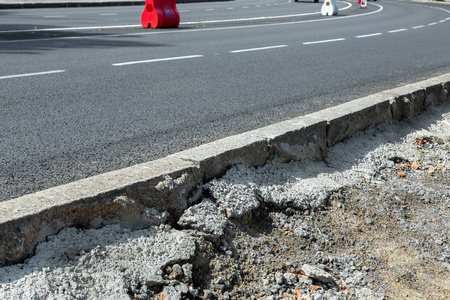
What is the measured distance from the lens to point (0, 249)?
6.95ft

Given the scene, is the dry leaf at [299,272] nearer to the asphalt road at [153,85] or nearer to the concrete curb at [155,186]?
the concrete curb at [155,186]

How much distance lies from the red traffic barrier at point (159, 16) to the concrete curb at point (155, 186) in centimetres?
918

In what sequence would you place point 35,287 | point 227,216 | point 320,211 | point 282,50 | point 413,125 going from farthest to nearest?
point 282,50, point 413,125, point 320,211, point 227,216, point 35,287

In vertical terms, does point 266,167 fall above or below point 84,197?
below

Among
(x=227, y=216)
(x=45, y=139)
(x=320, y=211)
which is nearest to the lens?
(x=227, y=216)

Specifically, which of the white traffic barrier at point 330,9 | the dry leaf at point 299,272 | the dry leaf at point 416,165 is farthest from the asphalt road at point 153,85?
the white traffic barrier at point 330,9

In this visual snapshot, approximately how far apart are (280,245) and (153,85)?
3188 mm

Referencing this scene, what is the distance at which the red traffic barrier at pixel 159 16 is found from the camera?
1264cm

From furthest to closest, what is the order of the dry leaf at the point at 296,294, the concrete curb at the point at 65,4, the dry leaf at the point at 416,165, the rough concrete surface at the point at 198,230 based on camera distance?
the concrete curb at the point at 65,4 < the dry leaf at the point at 416,165 < the dry leaf at the point at 296,294 < the rough concrete surface at the point at 198,230

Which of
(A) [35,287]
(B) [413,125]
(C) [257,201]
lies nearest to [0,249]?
(A) [35,287]

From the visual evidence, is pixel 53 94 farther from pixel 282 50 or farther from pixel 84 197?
pixel 282 50

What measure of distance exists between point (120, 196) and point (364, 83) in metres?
4.59

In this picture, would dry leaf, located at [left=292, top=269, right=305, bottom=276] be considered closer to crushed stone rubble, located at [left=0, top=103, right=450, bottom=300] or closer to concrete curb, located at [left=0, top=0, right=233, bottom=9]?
crushed stone rubble, located at [left=0, top=103, right=450, bottom=300]

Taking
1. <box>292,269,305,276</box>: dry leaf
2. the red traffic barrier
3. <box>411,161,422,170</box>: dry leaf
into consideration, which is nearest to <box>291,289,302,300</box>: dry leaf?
<box>292,269,305,276</box>: dry leaf
